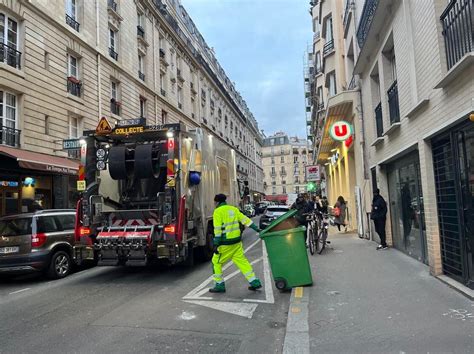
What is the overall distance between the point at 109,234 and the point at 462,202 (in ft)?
20.7

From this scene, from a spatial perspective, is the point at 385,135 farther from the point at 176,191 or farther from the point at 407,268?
the point at 176,191

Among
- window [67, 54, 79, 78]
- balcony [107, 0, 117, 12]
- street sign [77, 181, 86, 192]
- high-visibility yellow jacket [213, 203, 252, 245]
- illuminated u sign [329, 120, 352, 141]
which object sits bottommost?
high-visibility yellow jacket [213, 203, 252, 245]

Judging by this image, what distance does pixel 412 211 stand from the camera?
8.80 m

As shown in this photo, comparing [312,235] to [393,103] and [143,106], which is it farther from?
[143,106]

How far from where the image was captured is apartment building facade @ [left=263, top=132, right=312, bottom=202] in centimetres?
10819

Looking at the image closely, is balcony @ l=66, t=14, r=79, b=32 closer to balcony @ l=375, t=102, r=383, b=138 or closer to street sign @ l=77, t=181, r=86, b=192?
street sign @ l=77, t=181, r=86, b=192

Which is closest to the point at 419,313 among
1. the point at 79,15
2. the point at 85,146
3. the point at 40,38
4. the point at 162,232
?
the point at 162,232

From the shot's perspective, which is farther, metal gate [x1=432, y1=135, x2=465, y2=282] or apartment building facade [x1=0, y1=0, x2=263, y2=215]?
apartment building facade [x1=0, y1=0, x2=263, y2=215]

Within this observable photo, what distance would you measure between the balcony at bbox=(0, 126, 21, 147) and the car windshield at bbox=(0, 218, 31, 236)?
24.3 ft

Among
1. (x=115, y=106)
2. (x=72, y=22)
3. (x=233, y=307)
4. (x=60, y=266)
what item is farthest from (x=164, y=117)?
(x=233, y=307)

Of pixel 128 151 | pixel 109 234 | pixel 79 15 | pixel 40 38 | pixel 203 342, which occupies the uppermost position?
pixel 79 15

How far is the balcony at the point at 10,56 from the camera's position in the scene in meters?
15.1

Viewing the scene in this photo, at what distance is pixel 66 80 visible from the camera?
1894 centimetres

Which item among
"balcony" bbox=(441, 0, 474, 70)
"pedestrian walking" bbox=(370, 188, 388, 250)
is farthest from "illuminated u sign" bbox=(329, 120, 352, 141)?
"balcony" bbox=(441, 0, 474, 70)
